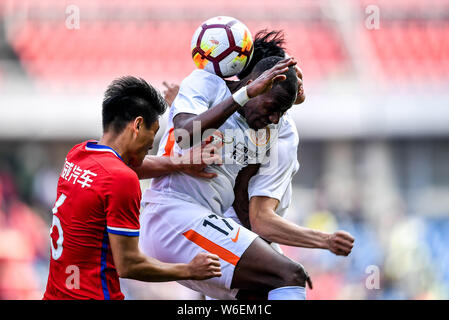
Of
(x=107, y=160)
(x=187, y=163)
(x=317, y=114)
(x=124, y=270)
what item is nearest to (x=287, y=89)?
(x=187, y=163)

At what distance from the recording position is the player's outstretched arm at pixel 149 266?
364 cm

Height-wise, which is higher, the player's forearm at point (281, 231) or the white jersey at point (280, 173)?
the white jersey at point (280, 173)

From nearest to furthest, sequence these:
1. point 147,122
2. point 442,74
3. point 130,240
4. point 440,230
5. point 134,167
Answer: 1. point 130,240
2. point 147,122
3. point 134,167
4. point 440,230
5. point 442,74

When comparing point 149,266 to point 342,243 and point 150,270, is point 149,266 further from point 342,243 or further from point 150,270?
point 342,243

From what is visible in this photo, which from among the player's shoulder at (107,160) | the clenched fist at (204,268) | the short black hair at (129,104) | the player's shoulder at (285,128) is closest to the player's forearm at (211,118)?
the short black hair at (129,104)

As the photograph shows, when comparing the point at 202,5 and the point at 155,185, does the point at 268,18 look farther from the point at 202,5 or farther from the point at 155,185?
the point at 155,185

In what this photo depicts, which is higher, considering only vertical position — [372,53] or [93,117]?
[372,53]

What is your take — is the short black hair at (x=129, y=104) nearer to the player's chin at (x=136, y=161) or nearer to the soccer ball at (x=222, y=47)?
the player's chin at (x=136, y=161)

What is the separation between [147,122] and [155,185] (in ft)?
2.22

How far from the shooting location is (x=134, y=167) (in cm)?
430

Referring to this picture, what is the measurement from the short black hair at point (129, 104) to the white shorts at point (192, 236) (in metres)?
0.65

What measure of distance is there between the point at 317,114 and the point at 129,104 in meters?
9.31

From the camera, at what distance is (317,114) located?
1291 cm

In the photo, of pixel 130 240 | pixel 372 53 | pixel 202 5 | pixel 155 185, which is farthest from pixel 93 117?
pixel 130 240
